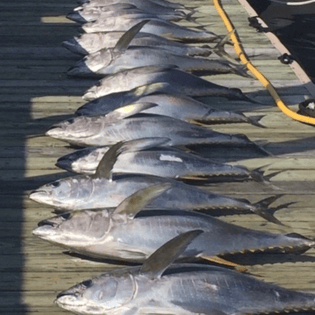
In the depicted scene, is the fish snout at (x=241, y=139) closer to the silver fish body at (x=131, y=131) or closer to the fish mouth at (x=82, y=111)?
the silver fish body at (x=131, y=131)

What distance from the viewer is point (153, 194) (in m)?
5.05

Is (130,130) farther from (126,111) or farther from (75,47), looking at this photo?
(75,47)

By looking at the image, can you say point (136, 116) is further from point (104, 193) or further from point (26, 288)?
point (26, 288)

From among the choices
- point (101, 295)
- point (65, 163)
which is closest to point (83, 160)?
point (65, 163)

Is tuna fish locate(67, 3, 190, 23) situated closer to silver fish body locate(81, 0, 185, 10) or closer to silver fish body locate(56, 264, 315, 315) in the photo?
silver fish body locate(81, 0, 185, 10)

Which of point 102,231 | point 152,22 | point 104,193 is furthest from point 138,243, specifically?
point 152,22

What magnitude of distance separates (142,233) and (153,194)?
24 centimetres

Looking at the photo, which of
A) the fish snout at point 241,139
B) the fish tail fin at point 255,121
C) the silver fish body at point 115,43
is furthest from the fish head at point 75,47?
the fish snout at point 241,139

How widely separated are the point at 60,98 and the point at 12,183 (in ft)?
5.51

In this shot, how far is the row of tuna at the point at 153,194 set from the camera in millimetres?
4555

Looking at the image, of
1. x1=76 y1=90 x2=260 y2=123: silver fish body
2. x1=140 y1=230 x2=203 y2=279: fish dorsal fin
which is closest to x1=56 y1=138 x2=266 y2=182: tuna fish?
x1=76 y1=90 x2=260 y2=123: silver fish body

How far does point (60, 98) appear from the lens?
761 cm

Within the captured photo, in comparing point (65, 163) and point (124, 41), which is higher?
point (124, 41)

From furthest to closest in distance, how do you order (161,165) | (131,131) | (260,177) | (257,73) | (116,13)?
(116,13) < (257,73) < (131,131) < (260,177) < (161,165)
